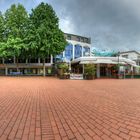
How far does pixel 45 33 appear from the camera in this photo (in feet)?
101

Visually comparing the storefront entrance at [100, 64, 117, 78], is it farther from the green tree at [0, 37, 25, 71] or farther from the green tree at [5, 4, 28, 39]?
the green tree at [5, 4, 28, 39]

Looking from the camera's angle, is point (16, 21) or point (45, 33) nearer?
point (45, 33)

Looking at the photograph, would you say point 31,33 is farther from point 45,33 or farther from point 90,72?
point 90,72

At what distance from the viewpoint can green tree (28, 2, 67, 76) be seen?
30719 mm

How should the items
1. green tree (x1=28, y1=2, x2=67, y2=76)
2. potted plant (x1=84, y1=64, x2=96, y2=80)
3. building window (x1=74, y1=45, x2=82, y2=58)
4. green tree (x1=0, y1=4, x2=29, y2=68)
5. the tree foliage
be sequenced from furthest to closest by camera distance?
building window (x1=74, y1=45, x2=82, y2=58) → green tree (x1=0, y1=4, x2=29, y2=68) → the tree foliage → green tree (x1=28, y1=2, x2=67, y2=76) → potted plant (x1=84, y1=64, x2=96, y2=80)

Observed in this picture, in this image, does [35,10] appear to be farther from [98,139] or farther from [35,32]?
[98,139]

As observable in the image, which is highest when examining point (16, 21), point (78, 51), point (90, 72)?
point (16, 21)

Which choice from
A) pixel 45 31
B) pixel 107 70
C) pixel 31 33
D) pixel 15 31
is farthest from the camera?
pixel 107 70

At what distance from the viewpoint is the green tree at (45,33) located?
30719 millimetres

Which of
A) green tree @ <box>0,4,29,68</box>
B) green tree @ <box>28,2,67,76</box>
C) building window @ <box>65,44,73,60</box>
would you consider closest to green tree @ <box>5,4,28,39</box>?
green tree @ <box>0,4,29,68</box>

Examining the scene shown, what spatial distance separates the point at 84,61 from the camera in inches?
1254

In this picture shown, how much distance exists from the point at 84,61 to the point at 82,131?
28372 millimetres

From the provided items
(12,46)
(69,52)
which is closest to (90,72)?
(12,46)

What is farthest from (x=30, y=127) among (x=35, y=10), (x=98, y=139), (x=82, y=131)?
(x=35, y=10)
